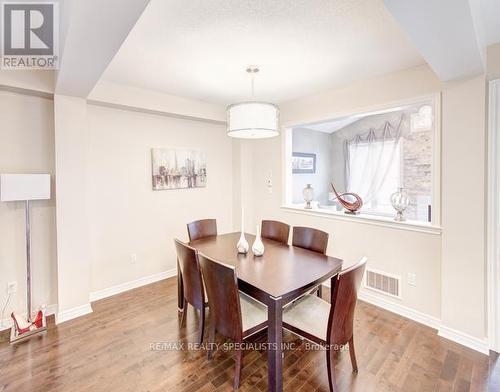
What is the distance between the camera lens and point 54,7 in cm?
166

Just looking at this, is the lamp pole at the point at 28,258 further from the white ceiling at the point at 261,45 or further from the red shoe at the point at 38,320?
the white ceiling at the point at 261,45

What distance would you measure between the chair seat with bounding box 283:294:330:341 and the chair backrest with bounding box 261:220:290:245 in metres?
0.86

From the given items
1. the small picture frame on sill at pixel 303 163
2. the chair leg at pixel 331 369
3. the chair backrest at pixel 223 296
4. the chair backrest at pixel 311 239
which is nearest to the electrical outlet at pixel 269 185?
the small picture frame on sill at pixel 303 163

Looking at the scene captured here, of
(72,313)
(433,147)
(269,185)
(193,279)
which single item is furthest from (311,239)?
(72,313)

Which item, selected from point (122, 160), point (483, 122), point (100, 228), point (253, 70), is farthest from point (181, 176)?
point (483, 122)

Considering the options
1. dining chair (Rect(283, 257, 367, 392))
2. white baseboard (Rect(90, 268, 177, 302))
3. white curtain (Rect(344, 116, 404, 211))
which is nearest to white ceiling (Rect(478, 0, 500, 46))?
dining chair (Rect(283, 257, 367, 392))

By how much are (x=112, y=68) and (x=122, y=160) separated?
3.69ft

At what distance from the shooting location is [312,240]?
2678mm

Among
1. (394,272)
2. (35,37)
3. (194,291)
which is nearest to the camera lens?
(35,37)

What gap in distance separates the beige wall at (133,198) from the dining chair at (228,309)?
6.36 feet

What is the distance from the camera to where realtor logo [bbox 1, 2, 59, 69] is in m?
1.68

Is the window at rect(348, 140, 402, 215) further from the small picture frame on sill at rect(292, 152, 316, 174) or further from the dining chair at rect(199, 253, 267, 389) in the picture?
the dining chair at rect(199, 253, 267, 389)

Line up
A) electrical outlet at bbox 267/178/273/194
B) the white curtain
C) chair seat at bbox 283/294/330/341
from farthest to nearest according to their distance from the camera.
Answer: the white curtain, electrical outlet at bbox 267/178/273/194, chair seat at bbox 283/294/330/341

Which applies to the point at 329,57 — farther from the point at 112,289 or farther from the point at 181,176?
the point at 112,289
